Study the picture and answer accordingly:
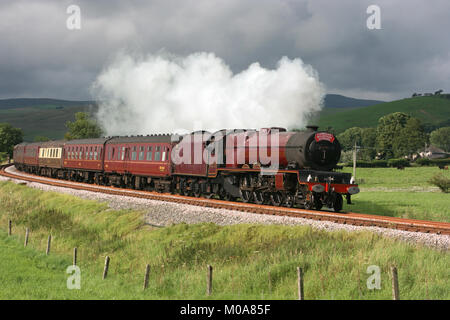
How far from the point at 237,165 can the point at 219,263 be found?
917cm

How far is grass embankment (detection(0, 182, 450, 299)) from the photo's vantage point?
1157 cm

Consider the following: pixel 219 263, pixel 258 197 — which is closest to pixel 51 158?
pixel 258 197

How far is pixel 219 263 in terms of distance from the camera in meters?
14.9

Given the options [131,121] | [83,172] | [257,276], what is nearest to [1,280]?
[257,276]

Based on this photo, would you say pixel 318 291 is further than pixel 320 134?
No

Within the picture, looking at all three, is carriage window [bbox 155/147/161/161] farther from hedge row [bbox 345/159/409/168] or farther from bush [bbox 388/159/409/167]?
bush [bbox 388/159/409/167]

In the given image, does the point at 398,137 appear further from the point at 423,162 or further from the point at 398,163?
the point at 398,163

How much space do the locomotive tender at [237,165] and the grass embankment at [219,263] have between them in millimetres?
3906

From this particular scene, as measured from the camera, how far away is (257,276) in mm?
12789

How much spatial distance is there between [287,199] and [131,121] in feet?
228

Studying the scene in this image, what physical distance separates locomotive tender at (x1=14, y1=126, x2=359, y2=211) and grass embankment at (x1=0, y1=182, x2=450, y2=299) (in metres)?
3.91
